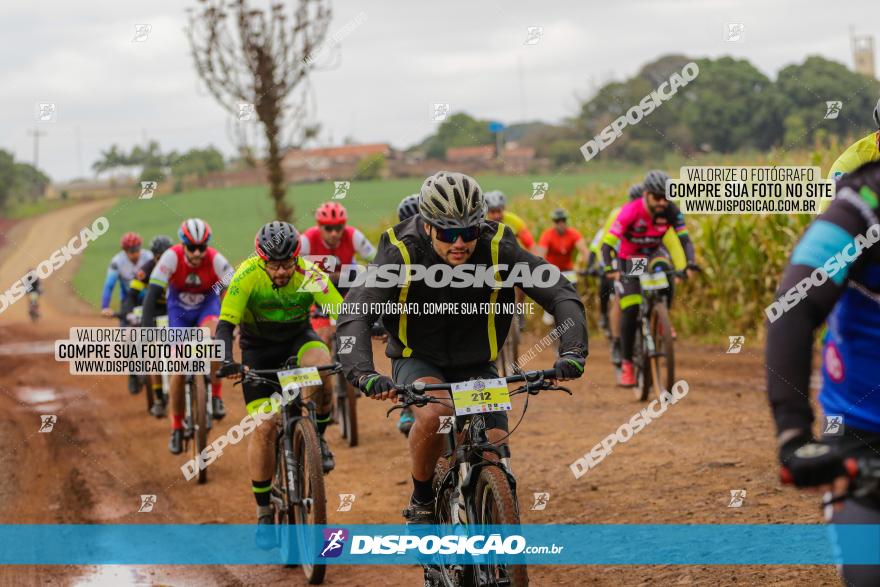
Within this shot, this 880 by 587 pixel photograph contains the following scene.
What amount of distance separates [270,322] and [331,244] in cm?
415

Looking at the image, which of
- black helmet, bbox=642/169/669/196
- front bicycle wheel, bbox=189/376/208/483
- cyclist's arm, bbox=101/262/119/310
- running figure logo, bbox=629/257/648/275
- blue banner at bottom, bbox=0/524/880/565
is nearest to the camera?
blue banner at bottom, bbox=0/524/880/565

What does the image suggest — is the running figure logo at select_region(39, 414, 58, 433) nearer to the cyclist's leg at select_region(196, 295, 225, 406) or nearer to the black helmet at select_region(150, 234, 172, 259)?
the black helmet at select_region(150, 234, 172, 259)

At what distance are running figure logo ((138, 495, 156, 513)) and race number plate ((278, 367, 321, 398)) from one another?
11.2 ft

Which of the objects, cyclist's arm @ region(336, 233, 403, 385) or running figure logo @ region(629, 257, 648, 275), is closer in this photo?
cyclist's arm @ region(336, 233, 403, 385)

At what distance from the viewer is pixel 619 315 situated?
44.8ft

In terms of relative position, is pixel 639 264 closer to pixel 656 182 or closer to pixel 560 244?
pixel 656 182

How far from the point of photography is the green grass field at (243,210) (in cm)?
3522

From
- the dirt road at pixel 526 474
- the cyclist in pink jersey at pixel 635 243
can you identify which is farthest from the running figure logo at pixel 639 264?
the dirt road at pixel 526 474

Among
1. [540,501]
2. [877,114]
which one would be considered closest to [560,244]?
[540,501]

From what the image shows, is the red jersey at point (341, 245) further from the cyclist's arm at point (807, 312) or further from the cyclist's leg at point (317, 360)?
the cyclist's arm at point (807, 312)

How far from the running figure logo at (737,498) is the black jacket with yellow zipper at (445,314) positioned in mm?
→ 3238

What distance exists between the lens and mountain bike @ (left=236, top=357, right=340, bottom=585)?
7445 millimetres

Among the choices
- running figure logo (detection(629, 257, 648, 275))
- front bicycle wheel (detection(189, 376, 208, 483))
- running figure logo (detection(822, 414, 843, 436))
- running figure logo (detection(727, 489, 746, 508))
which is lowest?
running figure logo (detection(727, 489, 746, 508))

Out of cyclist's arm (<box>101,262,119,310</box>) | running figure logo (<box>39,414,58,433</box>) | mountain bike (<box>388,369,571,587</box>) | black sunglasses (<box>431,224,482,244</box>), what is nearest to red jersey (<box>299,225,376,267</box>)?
running figure logo (<box>39,414,58,433</box>)
